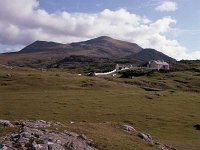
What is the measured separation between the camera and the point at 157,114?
75375mm

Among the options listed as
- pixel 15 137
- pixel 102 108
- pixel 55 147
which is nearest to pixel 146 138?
pixel 55 147

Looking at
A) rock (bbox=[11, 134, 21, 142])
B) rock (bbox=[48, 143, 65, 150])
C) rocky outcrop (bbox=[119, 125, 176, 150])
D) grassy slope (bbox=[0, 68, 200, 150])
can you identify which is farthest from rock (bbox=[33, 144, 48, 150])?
rocky outcrop (bbox=[119, 125, 176, 150])

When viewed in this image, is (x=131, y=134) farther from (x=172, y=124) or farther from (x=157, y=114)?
(x=157, y=114)

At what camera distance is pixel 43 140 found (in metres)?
28.7

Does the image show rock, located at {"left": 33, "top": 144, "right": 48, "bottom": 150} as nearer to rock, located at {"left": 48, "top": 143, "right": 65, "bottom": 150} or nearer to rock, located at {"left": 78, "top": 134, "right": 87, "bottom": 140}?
rock, located at {"left": 48, "top": 143, "right": 65, "bottom": 150}

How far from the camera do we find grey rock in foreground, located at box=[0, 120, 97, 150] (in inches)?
1091

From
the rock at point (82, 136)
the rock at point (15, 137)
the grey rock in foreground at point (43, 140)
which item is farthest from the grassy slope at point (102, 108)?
the rock at point (15, 137)

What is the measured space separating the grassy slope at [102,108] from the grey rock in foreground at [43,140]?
2.32 metres

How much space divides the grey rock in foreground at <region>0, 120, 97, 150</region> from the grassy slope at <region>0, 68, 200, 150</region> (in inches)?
91.2

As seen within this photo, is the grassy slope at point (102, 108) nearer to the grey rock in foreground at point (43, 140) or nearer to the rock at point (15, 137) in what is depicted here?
the grey rock in foreground at point (43, 140)

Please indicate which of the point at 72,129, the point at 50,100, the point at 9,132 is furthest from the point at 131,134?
the point at 50,100

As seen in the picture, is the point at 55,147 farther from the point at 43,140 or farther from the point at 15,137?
the point at 15,137

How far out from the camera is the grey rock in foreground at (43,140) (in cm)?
2770

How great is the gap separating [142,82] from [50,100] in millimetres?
56042
